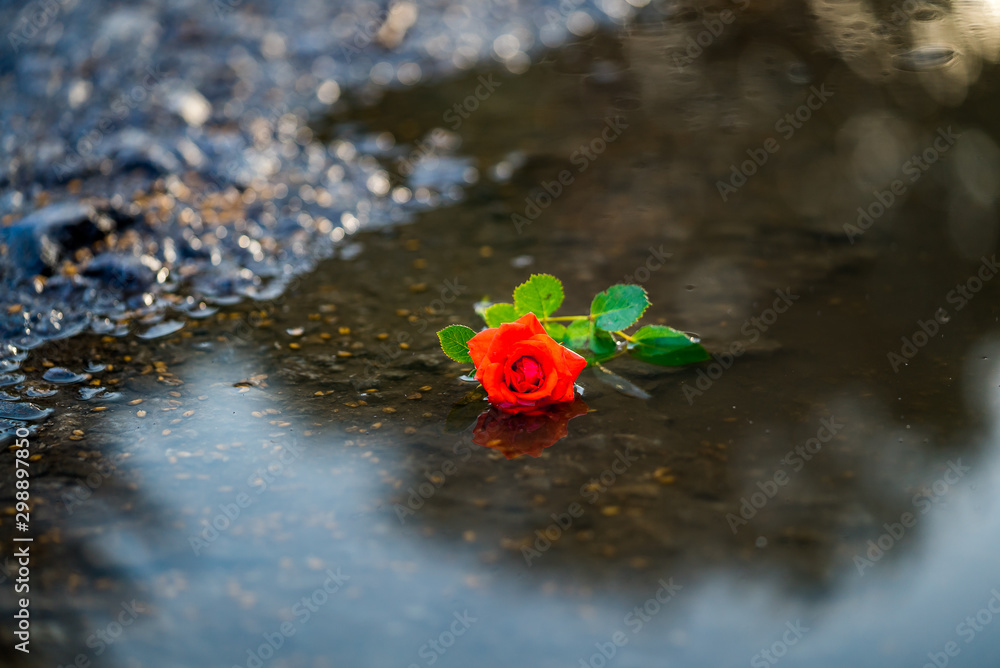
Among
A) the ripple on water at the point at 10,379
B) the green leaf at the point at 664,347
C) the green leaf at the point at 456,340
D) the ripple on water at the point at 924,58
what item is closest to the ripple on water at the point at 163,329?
the ripple on water at the point at 10,379

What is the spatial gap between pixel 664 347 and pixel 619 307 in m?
0.24

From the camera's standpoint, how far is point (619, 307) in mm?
2527

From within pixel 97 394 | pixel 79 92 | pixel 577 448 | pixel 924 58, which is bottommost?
pixel 924 58

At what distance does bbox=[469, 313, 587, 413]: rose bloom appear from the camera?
7.34ft

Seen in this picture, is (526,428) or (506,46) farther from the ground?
A: (506,46)

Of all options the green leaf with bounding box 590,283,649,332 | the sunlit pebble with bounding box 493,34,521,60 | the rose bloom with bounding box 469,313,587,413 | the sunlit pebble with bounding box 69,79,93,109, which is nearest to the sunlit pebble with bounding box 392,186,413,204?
the green leaf with bounding box 590,283,649,332

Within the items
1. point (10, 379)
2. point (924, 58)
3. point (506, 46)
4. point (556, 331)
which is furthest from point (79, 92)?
point (924, 58)

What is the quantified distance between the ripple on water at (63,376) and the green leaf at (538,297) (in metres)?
1.55

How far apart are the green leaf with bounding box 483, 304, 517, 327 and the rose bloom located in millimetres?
Result: 239

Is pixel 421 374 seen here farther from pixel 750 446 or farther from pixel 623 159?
pixel 623 159

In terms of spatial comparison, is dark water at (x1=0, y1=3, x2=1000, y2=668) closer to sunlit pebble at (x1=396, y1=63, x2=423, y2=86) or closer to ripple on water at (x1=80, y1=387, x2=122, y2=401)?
ripple on water at (x1=80, y1=387, x2=122, y2=401)

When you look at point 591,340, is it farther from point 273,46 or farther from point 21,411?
point 273,46

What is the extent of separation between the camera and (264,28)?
642 centimetres

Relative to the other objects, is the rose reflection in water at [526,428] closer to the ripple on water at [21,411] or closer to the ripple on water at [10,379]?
the ripple on water at [21,411]
